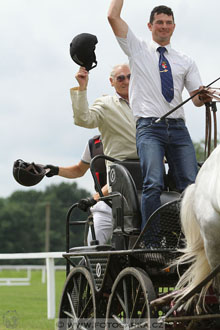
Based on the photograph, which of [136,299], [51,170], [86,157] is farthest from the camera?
[86,157]

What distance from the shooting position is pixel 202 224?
472 centimetres

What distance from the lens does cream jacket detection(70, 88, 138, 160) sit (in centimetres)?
664

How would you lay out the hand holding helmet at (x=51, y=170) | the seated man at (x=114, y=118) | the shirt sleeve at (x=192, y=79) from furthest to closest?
the hand holding helmet at (x=51, y=170), the seated man at (x=114, y=118), the shirt sleeve at (x=192, y=79)

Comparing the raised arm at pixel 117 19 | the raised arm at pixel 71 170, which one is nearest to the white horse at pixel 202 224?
the raised arm at pixel 117 19

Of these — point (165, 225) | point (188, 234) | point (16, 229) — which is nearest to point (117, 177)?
point (165, 225)

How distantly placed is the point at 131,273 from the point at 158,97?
145 centimetres

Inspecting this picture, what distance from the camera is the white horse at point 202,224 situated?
15.2 ft

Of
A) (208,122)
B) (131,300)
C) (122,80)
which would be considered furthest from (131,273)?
(122,80)

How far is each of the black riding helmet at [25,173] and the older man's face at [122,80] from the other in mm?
1169

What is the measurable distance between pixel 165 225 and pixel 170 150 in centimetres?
75

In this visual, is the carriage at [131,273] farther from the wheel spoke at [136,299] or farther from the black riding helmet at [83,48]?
the black riding helmet at [83,48]

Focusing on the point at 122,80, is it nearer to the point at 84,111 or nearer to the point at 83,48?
the point at 84,111

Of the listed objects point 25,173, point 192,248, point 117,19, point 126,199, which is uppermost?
point 117,19

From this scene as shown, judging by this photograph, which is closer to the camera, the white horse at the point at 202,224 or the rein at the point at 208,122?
the white horse at the point at 202,224
